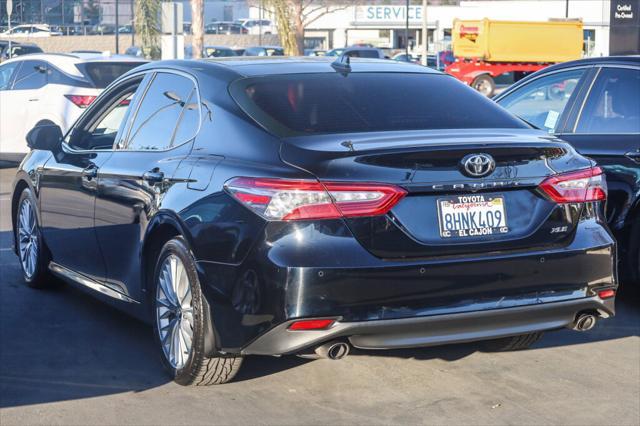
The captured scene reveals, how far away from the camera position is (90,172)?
6.58m

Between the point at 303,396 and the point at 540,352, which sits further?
the point at 540,352

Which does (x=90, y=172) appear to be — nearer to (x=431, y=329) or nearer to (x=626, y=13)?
(x=431, y=329)

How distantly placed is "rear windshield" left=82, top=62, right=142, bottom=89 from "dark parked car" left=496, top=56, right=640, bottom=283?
779cm

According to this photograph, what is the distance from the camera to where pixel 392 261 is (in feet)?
15.7

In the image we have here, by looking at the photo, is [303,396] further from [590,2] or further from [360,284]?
[590,2]

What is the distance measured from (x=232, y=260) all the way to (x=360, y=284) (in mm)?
616

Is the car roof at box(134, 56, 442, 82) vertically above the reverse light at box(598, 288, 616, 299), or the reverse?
the car roof at box(134, 56, 442, 82)

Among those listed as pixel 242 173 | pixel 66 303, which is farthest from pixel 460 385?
pixel 66 303

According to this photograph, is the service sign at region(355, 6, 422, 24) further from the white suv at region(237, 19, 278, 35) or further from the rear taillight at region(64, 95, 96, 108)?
the rear taillight at region(64, 95, 96, 108)

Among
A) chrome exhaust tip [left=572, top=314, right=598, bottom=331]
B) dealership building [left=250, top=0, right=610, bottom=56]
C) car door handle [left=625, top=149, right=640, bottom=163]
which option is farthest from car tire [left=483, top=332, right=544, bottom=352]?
dealership building [left=250, top=0, right=610, bottom=56]

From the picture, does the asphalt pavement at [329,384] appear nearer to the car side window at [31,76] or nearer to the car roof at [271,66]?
the car roof at [271,66]

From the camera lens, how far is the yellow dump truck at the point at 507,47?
42.6m

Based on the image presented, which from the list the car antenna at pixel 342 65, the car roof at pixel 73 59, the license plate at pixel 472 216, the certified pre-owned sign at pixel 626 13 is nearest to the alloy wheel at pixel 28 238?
the car antenna at pixel 342 65

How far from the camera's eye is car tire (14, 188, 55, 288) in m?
7.54
